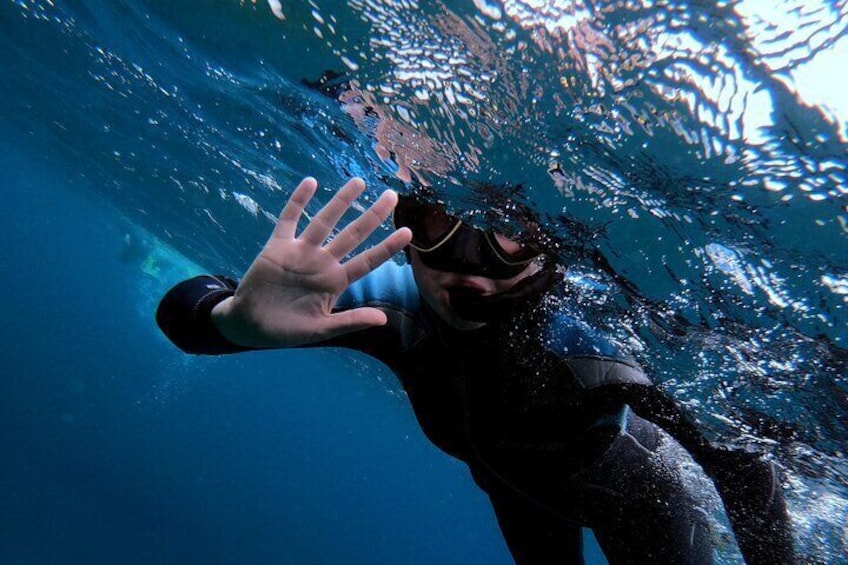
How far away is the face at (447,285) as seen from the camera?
4133 millimetres

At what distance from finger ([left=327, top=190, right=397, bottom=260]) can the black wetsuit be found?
164 centimetres

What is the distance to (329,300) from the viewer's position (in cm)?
317

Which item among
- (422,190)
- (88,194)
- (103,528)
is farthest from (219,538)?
(422,190)

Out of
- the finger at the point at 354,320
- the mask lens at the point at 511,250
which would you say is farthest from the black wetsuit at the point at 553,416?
the finger at the point at 354,320

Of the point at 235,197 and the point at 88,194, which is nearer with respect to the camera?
the point at 235,197

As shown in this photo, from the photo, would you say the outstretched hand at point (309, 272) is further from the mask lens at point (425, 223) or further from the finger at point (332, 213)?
the mask lens at point (425, 223)

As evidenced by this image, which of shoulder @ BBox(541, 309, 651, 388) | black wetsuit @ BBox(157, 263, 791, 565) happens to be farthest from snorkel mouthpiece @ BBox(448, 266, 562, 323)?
shoulder @ BBox(541, 309, 651, 388)

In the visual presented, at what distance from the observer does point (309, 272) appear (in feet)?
9.96

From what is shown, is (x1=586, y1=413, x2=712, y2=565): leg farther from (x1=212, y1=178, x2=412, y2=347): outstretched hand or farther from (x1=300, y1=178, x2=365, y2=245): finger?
(x1=300, y1=178, x2=365, y2=245): finger

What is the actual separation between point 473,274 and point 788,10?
8.53 feet

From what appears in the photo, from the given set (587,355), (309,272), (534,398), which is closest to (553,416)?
(534,398)

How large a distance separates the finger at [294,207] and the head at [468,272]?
55.0 inches

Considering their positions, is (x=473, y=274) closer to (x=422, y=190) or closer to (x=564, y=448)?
(x=564, y=448)

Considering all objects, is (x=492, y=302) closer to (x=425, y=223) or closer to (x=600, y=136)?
(x=425, y=223)
